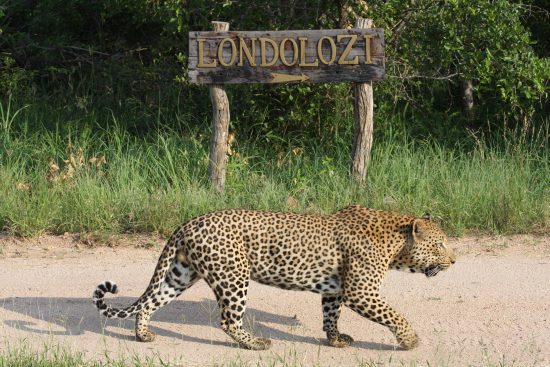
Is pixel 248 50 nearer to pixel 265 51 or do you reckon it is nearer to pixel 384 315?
pixel 265 51

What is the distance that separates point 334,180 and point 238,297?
379cm

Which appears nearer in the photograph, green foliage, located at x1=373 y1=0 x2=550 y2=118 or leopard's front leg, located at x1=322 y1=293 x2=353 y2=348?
leopard's front leg, located at x1=322 y1=293 x2=353 y2=348

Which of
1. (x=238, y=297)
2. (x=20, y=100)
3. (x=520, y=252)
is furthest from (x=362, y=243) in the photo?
(x=20, y=100)

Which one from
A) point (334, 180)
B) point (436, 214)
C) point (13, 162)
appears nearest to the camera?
point (436, 214)

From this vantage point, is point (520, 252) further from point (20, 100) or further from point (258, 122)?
point (20, 100)

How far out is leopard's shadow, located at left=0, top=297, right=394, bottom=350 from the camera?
6.93 meters

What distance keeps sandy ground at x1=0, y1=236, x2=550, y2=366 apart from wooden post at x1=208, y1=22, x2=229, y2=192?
51.2 inches

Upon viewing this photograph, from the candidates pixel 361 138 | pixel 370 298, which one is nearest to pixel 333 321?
pixel 370 298

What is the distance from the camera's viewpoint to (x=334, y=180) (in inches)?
400

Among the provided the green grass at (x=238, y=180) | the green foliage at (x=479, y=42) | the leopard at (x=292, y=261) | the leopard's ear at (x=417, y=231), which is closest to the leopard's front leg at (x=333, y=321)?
the leopard at (x=292, y=261)

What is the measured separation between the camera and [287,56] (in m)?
10.0

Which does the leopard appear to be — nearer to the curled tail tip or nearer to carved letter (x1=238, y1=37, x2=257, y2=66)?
the curled tail tip

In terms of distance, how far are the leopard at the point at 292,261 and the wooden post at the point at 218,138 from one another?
3.42m

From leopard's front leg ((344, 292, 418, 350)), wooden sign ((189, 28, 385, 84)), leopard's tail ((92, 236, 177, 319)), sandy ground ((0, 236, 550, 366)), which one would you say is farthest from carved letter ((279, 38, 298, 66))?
leopard's front leg ((344, 292, 418, 350))
